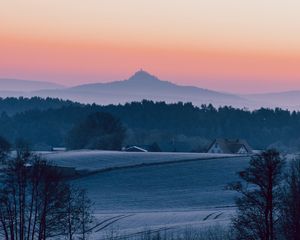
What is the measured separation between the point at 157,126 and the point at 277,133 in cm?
2113

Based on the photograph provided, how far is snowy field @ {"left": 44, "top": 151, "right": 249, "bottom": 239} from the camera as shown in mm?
50812

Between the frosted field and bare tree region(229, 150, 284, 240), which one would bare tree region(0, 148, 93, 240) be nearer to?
bare tree region(229, 150, 284, 240)

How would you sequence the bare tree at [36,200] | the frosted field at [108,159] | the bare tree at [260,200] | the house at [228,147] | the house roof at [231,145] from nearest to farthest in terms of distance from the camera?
the bare tree at [260,200] < the bare tree at [36,200] < the frosted field at [108,159] < the house at [228,147] < the house roof at [231,145]

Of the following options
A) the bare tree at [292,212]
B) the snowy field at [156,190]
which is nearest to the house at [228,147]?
the snowy field at [156,190]

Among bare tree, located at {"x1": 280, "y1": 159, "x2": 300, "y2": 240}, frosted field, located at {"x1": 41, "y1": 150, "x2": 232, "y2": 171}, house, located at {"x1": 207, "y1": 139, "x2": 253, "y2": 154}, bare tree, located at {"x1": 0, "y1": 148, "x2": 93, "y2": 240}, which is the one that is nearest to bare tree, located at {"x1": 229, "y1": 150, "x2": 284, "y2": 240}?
bare tree, located at {"x1": 280, "y1": 159, "x2": 300, "y2": 240}

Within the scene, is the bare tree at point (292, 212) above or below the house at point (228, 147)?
below

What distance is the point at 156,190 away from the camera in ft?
246

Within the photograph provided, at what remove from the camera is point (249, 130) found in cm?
19700

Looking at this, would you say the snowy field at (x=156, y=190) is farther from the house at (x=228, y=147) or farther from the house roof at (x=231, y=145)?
the house roof at (x=231, y=145)

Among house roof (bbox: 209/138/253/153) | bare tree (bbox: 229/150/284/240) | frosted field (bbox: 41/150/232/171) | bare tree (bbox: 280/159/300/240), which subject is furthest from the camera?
house roof (bbox: 209/138/253/153)

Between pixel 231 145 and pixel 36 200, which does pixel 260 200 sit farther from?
pixel 231 145

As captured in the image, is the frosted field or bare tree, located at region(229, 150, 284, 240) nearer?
bare tree, located at region(229, 150, 284, 240)

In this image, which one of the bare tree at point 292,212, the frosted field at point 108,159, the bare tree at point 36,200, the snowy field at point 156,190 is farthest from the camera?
the frosted field at point 108,159

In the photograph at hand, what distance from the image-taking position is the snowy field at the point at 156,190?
50.8m
